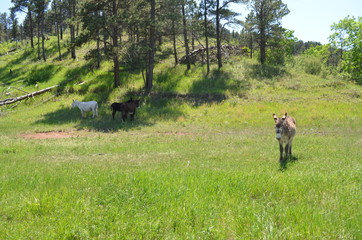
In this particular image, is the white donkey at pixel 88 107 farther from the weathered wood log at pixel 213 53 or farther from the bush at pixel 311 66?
the bush at pixel 311 66

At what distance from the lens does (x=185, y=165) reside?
10.7 m

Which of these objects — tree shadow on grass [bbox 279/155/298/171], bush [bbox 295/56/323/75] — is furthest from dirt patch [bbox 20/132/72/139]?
bush [bbox 295/56/323/75]

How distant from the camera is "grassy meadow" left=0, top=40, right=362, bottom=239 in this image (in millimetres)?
5023

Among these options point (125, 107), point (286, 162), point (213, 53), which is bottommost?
point (286, 162)

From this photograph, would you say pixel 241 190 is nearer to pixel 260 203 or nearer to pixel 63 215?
pixel 260 203

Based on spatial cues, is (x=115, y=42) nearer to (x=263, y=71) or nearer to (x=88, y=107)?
(x=88, y=107)

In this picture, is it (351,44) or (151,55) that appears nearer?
(151,55)

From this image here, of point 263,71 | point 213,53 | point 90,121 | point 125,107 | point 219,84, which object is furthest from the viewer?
point 213,53

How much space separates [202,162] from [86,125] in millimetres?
13722

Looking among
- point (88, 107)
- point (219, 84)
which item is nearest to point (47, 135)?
point (88, 107)

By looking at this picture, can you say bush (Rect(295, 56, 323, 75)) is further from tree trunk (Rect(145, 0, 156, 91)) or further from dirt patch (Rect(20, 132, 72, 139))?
dirt patch (Rect(20, 132, 72, 139))

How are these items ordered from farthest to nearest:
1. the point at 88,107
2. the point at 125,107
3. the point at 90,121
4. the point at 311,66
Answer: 1. the point at 311,66
2. the point at 88,107
3. the point at 90,121
4. the point at 125,107

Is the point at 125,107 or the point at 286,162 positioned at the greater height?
the point at 125,107

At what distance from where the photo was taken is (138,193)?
257 inches
